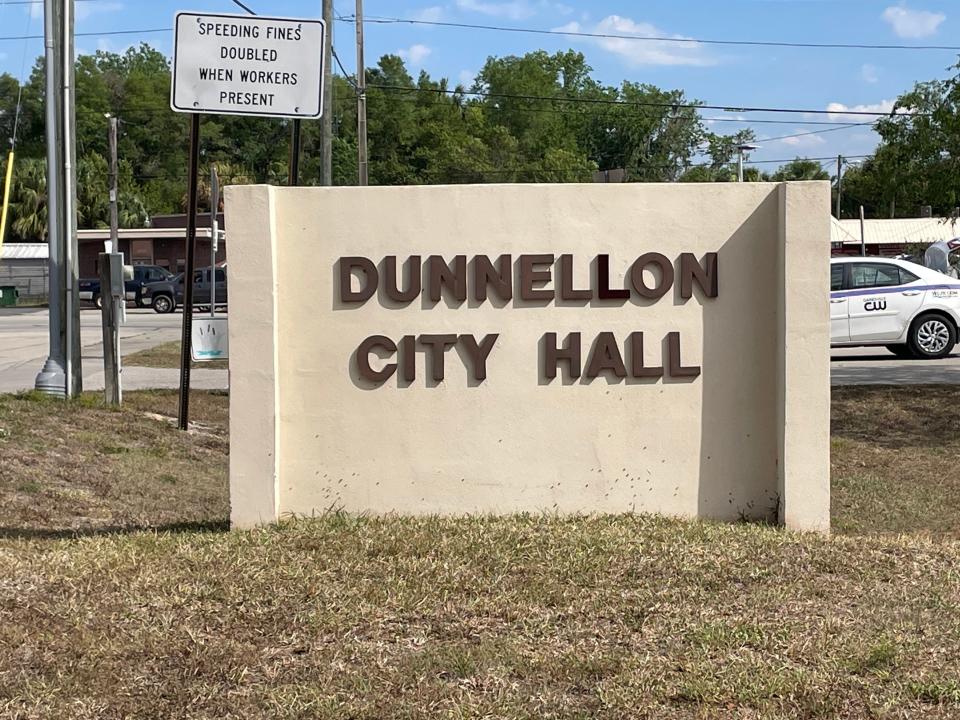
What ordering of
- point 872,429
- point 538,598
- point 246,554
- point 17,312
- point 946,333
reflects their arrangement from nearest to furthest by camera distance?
point 538,598, point 246,554, point 872,429, point 946,333, point 17,312

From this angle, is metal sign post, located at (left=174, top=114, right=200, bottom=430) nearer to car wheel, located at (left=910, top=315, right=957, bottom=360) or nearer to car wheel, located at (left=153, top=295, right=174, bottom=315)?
car wheel, located at (left=910, top=315, right=957, bottom=360)

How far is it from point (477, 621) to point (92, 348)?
20.0 metres

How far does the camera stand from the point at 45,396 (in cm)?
1291

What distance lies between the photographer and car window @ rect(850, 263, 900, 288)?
18531 mm

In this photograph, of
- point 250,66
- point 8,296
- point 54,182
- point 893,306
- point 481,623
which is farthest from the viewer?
point 8,296

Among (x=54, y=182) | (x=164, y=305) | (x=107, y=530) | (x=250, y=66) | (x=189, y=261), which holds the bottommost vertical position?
(x=107, y=530)

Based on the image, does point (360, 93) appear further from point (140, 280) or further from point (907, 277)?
point (907, 277)

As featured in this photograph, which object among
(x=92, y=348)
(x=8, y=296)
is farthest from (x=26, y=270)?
(x=92, y=348)

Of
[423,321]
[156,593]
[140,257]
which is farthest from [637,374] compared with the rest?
[140,257]

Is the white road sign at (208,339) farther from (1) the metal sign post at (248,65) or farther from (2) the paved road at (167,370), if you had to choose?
(2) the paved road at (167,370)

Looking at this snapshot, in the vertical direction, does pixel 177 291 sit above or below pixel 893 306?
above

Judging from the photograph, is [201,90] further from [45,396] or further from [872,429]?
[872,429]

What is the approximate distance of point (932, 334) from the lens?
18.7 metres

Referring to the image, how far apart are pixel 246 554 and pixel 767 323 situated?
2.98m
